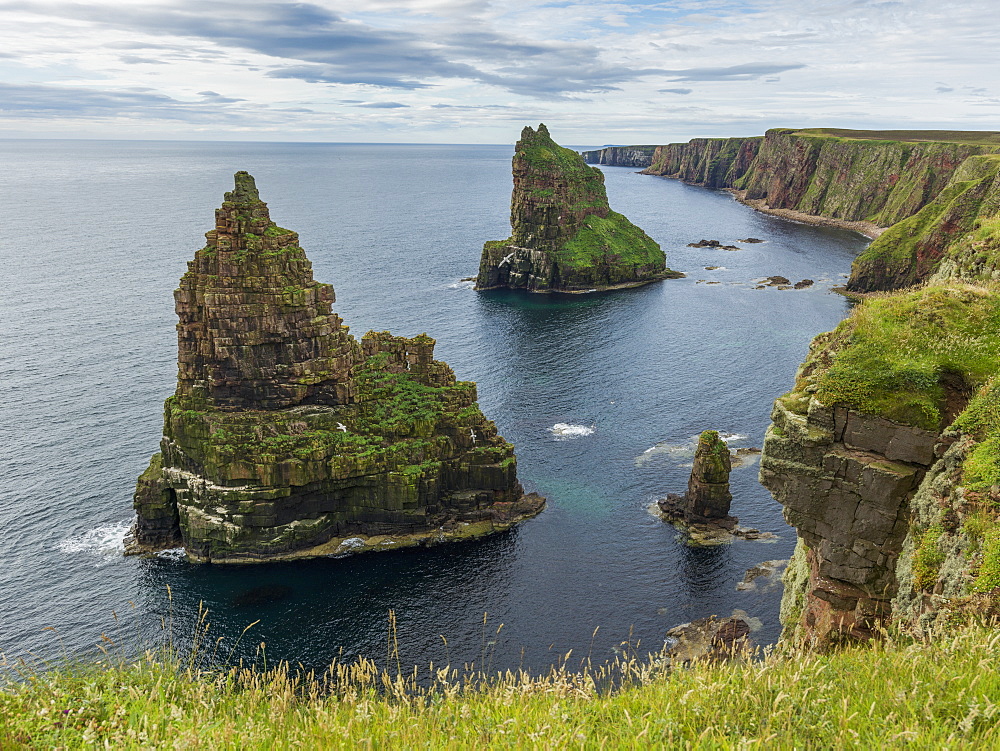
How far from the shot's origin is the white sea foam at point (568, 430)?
96.6 meters

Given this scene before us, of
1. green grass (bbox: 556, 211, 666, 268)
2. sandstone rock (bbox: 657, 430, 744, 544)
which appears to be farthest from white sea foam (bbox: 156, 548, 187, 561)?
green grass (bbox: 556, 211, 666, 268)

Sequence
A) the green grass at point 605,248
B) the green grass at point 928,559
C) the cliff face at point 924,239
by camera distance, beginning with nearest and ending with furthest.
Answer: the green grass at point 928,559 → the cliff face at point 924,239 → the green grass at point 605,248

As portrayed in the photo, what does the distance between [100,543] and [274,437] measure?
1991 centimetres

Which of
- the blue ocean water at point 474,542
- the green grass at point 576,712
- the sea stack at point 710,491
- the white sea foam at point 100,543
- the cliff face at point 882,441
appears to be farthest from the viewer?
the sea stack at point 710,491

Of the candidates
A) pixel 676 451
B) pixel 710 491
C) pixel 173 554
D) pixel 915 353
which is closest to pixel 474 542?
pixel 710 491

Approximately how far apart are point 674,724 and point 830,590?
22398mm

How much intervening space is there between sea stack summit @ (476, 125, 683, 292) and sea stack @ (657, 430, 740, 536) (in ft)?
368

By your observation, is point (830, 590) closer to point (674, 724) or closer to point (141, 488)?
point (674, 724)

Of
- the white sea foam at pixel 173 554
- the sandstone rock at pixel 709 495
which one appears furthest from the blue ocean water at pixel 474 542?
the sandstone rock at pixel 709 495

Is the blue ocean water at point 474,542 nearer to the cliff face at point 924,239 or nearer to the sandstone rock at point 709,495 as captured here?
the sandstone rock at point 709,495

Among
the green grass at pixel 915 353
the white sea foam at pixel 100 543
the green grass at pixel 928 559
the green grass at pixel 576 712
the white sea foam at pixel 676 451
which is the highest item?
the green grass at pixel 915 353

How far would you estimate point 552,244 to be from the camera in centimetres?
18650

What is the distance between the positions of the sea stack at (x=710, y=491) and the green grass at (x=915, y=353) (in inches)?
1769

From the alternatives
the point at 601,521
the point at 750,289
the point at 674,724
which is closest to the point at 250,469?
the point at 601,521
